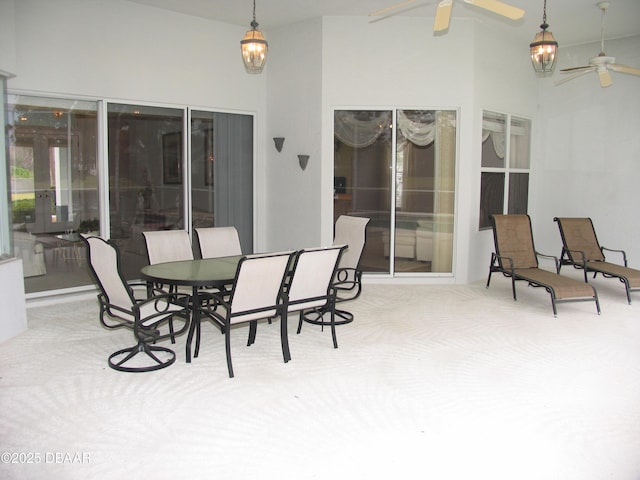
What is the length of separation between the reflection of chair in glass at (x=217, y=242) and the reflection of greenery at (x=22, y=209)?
2.01 m

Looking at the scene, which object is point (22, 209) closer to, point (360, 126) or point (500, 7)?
point (360, 126)

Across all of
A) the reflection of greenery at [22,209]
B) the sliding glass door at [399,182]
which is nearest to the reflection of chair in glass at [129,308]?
the reflection of greenery at [22,209]

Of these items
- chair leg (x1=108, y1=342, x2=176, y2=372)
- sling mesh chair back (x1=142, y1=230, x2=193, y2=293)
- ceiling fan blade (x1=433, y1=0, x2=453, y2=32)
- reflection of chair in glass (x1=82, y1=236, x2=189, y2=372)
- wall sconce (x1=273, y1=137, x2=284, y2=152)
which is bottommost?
chair leg (x1=108, y1=342, x2=176, y2=372)

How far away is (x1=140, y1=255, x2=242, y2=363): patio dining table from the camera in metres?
4.38

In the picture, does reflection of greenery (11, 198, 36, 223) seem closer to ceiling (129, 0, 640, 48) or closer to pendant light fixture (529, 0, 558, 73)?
ceiling (129, 0, 640, 48)

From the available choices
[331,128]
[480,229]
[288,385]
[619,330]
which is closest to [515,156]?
[480,229]

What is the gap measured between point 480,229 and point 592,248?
1.56m

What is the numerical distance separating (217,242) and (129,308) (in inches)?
72.7

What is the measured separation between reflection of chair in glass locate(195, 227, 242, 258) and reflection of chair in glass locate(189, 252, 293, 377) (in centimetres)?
147

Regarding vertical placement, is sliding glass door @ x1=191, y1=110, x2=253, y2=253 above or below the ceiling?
below

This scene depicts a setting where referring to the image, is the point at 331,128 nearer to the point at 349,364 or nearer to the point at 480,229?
the point at 480,229

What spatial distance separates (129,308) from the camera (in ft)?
13.8

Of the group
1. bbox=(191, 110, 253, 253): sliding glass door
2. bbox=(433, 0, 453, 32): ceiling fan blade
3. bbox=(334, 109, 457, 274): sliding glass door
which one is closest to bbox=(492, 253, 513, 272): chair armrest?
bbox=(334, 109, 457, 274): sliding glass door

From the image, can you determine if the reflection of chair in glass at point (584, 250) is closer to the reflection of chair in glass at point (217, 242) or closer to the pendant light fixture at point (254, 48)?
the reflection of chair in glass at point (217, 242)
